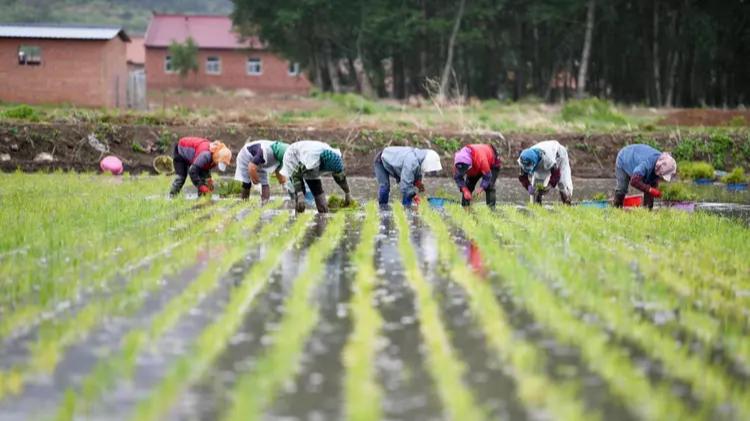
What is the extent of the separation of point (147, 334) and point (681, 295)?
3.97 meters

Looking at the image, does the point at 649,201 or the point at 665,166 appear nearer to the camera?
the point at 665,166

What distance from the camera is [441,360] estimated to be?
6.14 meters

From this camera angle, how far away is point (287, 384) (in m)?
5.68

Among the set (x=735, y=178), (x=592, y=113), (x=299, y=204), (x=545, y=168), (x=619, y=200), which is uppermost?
(x=592, y=113)

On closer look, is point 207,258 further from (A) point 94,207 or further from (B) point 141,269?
(A) point 94,207

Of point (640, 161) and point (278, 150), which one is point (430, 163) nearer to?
point (278, 150)

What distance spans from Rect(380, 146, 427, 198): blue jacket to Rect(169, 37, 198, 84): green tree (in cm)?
5201

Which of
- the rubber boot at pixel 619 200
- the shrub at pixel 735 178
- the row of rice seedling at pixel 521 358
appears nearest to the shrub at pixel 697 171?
the shrub at pixel 735 178

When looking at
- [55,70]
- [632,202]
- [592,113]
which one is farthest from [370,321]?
[55,70]

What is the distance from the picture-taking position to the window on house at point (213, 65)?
6994cm

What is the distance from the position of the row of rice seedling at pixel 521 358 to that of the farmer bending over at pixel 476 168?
21.4ft

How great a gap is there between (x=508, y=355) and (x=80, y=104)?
114 ft

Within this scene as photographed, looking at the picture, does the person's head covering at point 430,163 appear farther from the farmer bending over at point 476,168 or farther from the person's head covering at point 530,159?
the person's head covering at point 530,159

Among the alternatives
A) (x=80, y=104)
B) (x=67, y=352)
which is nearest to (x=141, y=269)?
(x=67, y=352)
